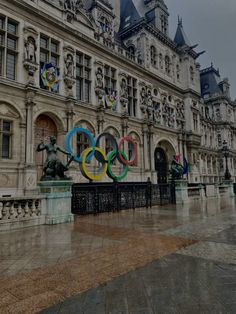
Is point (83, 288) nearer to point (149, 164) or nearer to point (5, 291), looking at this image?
point (5, 291)

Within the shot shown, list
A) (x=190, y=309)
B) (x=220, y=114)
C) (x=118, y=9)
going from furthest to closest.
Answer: (x=220, y=114), (x=118, y=9), (x=190, y=309)

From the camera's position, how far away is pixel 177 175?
16.8m

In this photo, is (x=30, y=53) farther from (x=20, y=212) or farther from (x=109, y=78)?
(x=20, y=212)

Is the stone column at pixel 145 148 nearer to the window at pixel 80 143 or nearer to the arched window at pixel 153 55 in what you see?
the window at pixel 80 143

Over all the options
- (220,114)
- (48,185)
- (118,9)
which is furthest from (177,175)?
(220,114)

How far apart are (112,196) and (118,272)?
8.40 meters

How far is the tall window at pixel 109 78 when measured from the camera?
20464mm

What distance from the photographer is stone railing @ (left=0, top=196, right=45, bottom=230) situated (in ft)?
23.4

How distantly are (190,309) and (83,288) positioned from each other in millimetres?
1448

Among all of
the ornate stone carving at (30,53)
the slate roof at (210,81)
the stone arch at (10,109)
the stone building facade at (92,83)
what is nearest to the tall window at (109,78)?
the stone building facade at (92,83)

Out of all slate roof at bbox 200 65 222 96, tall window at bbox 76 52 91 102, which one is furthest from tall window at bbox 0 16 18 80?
slate roof at bbox 200 65 222 96

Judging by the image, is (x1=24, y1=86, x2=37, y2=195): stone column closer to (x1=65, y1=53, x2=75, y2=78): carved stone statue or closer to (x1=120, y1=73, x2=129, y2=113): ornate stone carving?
(x1=65, y1=53, x2=75, y2=78): carved stone statue

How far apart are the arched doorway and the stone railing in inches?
300

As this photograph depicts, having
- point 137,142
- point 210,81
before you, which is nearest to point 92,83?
point 137,142
